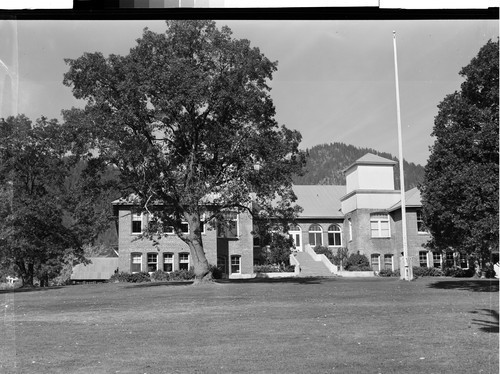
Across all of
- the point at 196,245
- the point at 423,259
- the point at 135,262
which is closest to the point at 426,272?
the point at 423,259

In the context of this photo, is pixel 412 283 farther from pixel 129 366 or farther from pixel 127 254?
pixel 127 254

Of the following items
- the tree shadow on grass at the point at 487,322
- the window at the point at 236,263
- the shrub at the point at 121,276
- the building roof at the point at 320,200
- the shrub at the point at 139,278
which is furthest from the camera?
the window at the point at 236,263

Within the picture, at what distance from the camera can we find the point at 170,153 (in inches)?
366

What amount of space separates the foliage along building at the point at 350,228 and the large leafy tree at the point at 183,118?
0.65 meters

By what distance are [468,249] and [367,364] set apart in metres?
2.55

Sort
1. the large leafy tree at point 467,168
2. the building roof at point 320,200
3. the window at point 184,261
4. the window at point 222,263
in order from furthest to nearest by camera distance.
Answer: the window at point 184,261
the window at point 222,263
the building roof at point 320,200
the large leafy tree at point 467,168

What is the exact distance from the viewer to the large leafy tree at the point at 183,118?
21.2ft

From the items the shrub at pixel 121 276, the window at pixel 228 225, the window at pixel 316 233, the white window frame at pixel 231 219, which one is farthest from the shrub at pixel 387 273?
the window at pixel 228 225

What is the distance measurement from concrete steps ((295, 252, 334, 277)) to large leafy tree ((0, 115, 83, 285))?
4.58m

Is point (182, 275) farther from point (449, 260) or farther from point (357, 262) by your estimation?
point (449, 260)

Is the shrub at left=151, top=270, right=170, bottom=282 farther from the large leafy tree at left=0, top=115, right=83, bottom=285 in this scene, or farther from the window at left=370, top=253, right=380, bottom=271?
the window at left=370, top=253, right=380, bottom=271

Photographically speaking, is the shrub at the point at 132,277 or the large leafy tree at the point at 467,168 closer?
the large leafy tree at the point at 467,168

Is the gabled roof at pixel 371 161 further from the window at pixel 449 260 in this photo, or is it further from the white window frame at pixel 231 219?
the white window frame at pixel 231 219

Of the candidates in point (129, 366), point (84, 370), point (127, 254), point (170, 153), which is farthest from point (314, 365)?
point (127, 254)
